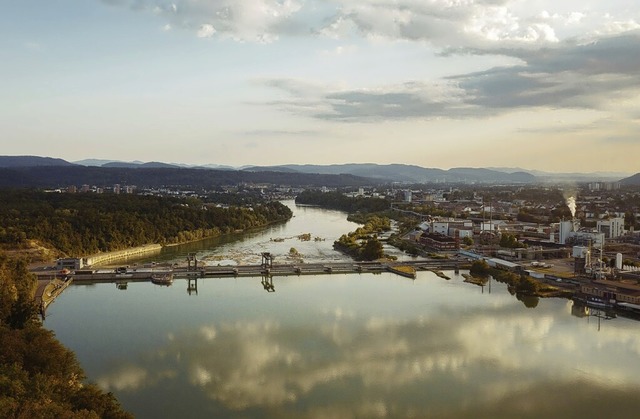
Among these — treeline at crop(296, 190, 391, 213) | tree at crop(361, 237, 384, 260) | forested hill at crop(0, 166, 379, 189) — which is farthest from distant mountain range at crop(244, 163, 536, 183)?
tree at crop(361, 237, 384, 260)

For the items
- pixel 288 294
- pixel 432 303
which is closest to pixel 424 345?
pixel 432 303

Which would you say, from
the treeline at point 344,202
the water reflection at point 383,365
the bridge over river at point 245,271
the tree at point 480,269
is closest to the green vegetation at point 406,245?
the bridge over river at point 245,271

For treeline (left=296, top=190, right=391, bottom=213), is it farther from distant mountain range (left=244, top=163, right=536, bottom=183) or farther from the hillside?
distant mountain range (left=244, top=163, right=536, bottom=183)

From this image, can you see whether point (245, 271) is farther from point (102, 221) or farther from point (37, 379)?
point (37, 379)

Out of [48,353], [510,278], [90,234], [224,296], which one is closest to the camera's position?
[48,353]

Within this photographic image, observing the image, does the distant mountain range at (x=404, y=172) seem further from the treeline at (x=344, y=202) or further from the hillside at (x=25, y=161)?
the treeline at (x=344, y=202)

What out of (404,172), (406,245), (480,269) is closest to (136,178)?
(406,245)

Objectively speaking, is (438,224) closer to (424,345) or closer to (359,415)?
(424,345)
